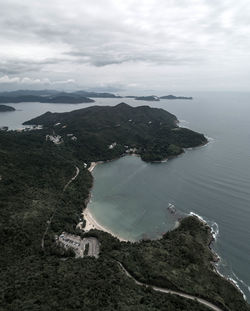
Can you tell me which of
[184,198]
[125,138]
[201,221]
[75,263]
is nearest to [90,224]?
[75,263]

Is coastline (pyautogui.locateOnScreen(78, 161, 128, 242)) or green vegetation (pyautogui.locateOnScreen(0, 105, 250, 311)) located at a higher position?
green vegetation (pyautogui.locateOnScreen(0, 105, 250, 311))

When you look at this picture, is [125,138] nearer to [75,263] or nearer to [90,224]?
[90,224]

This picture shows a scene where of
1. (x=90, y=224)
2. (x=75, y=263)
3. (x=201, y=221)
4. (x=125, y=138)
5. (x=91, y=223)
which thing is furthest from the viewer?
(x=125, y=138)

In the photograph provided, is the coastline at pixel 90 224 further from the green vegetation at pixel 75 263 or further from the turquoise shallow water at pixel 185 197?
the green vegetation at pixel 75 263

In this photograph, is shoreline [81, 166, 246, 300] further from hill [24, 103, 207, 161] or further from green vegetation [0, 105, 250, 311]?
hill [24, 103, 207, 161]

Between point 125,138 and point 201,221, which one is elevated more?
point 125,138

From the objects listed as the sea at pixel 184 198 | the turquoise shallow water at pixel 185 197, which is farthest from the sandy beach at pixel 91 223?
the turquoise shallow water at pixel 185 197

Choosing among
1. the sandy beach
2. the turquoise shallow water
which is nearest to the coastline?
the sandy beach

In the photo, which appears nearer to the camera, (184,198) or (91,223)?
(91,223)
